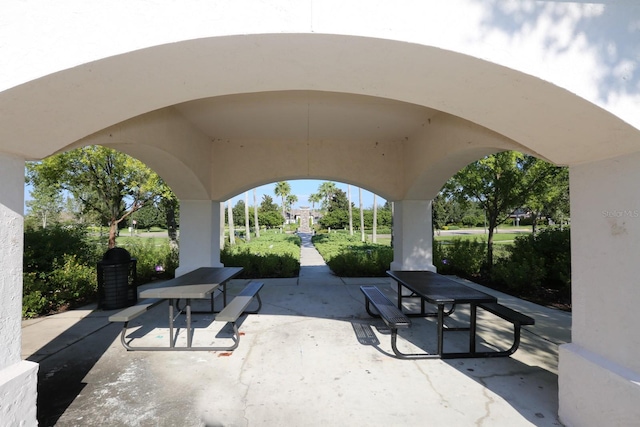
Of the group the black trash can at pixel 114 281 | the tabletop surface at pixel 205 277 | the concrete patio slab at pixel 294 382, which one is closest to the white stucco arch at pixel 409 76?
the concrete patio slab at pixel 294 382

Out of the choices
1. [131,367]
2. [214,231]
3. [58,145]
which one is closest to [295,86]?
[58,145]

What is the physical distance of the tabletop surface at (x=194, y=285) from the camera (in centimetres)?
397

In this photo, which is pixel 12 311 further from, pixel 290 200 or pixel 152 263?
pixel 290 200

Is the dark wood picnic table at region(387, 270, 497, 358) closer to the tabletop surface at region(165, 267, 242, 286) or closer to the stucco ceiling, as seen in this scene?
the stucco ceiling

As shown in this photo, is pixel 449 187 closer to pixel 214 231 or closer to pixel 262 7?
pixel 214 231

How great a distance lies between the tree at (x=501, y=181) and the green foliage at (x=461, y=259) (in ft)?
1.06

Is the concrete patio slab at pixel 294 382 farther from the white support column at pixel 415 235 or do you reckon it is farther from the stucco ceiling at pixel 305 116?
the stucco ceiling at pixel 305 116

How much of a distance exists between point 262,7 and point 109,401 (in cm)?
359

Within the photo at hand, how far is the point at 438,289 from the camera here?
13.9 feet

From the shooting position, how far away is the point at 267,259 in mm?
9688

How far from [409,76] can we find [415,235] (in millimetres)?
5281

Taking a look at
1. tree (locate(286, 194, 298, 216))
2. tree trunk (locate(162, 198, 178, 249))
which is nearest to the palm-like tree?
tree (locate(286, 194, 298, 216))

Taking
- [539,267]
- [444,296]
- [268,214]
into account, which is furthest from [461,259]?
[268,214]

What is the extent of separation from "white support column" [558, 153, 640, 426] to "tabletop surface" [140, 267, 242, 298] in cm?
378
